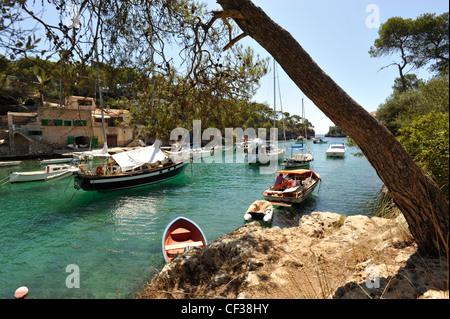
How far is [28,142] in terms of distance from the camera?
2955 cm

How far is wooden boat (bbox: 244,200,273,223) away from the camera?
10.5 meters

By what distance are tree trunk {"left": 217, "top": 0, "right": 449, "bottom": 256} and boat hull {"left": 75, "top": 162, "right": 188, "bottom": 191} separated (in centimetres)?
1587

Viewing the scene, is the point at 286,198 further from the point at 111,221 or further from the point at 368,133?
the point at 368,133

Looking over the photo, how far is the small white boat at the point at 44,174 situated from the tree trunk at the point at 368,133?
72.7 feet

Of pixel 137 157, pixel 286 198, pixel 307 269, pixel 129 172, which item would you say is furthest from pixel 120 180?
pixel 307 269

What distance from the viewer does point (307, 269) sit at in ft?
11.4

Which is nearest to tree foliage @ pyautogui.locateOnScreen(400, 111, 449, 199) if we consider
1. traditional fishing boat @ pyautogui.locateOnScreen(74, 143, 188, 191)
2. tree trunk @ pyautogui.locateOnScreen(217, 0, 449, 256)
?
tree trunk @ pyautogui.locateOnScreen(217, 0, 449, 256)

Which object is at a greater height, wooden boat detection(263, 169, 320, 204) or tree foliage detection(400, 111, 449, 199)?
tree foliage detection(400, 111, 449, 199)

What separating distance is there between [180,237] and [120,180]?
10.7 meters

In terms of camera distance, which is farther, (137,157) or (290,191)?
(137,157)

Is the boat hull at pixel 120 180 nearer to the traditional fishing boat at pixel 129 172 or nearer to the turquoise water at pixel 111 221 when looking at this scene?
the traditional fishing boat at pixel 129 172

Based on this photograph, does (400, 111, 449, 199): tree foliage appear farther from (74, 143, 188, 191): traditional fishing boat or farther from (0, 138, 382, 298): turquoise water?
(74, 143, 188, 191): traditional fishing boat
